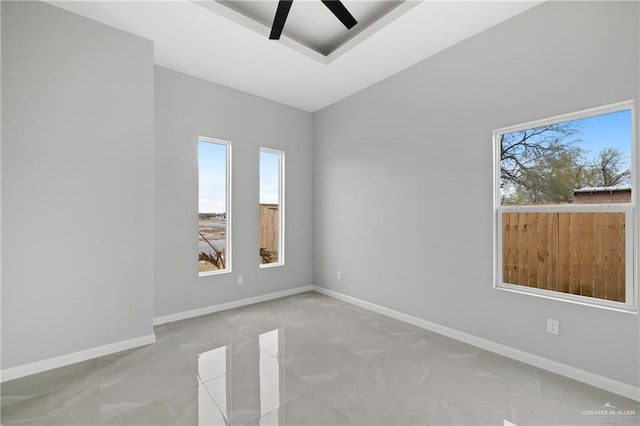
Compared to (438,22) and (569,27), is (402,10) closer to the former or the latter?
(438,22)

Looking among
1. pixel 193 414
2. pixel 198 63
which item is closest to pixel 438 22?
pixel 198 63

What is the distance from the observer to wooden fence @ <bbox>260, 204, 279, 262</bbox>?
4.31 m

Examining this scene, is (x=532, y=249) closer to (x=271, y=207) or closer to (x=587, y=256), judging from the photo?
(x=587, y=256)

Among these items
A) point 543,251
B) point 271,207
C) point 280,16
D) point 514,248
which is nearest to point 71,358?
point 271,207

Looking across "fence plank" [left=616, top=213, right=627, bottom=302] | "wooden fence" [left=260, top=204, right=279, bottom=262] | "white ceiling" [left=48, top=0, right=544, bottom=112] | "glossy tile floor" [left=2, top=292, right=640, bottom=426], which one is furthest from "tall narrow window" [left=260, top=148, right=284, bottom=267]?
"fence plank" [left=616, top=213, right=627, bottom=302]

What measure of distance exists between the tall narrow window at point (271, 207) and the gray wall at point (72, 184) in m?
1.70

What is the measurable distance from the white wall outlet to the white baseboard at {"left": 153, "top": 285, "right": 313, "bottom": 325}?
3205 mm

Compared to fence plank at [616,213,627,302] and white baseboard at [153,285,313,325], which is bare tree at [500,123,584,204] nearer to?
fence plank at [616,213,627,302]

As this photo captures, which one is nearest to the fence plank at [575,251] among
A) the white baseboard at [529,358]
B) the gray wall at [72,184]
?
the white baseboard at [529,358]

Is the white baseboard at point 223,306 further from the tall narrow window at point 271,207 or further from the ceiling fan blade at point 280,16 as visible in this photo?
the ceiling fan blade at point 280,16

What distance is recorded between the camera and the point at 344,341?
9.43 feet

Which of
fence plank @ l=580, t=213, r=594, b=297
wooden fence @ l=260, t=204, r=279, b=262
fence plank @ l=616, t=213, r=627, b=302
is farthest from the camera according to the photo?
wooden fence @ l=260, t=204, r=279, b=262

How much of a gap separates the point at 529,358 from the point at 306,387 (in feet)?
6.17

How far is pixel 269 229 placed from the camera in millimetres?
4406
